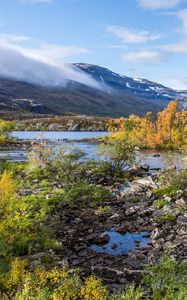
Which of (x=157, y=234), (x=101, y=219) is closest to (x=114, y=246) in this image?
(x=157, y=234)

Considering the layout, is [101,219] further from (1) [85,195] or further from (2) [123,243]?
(1) [85,195]

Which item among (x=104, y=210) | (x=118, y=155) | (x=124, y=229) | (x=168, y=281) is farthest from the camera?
(x=118, y=155)

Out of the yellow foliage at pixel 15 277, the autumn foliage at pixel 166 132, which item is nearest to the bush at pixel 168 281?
the yellow foliage at pixel 15 277

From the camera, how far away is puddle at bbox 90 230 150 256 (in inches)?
915

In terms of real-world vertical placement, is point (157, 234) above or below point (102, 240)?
above

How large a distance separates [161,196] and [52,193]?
9650 millimetres

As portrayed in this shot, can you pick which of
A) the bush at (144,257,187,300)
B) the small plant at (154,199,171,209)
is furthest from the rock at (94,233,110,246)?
the small plant at (154,199,171,209)

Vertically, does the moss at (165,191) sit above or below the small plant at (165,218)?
above

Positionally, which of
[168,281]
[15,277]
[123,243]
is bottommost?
[123,243]

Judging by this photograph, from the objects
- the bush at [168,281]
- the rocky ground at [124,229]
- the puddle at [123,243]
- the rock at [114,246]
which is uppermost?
the bush at [168,281]

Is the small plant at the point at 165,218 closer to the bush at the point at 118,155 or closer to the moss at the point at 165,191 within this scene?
the moss at the point at 165,191

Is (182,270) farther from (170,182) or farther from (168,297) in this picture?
(170,182)

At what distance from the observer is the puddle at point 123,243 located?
23234 millimetres

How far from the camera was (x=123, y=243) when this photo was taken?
2447 cm
